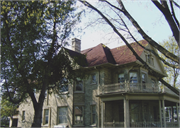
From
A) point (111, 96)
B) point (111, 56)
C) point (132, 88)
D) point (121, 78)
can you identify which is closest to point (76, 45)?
point (111, 56)

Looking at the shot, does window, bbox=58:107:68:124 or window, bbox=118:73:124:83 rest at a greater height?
window, bbox=118:73:124:83

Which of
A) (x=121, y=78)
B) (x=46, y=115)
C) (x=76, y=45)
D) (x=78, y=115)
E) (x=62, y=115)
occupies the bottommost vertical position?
(x=46, y=115)

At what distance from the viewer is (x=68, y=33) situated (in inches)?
583

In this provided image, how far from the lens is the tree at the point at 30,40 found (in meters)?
Answer: 12.9

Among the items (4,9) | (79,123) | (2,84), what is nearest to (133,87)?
(79,123)

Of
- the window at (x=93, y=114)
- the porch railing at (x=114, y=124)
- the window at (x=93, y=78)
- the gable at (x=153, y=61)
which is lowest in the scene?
the porch railing at (x=114, y=124)

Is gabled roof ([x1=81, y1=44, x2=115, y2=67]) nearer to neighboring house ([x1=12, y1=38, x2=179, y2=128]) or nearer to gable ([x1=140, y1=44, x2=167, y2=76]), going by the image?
neighboring house ([x1=12, y1=38, x2=179, y2=128])

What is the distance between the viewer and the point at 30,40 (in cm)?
1298

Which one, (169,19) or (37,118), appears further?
(37,118)

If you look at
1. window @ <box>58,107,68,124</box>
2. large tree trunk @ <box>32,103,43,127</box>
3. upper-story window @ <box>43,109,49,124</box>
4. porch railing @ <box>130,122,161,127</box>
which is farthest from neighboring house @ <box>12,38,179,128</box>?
large tree trunk @ <box>32,103,43,127</box>

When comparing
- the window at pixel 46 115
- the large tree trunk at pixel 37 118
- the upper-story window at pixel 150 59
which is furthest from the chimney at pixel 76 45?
the large tree trunk at pixel 37 118

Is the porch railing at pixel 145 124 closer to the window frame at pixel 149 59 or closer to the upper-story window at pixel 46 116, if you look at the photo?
the window frame at pixel 149 59

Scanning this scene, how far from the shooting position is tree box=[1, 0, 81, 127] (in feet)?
42.2

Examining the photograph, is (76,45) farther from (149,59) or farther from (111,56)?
(149,59)
